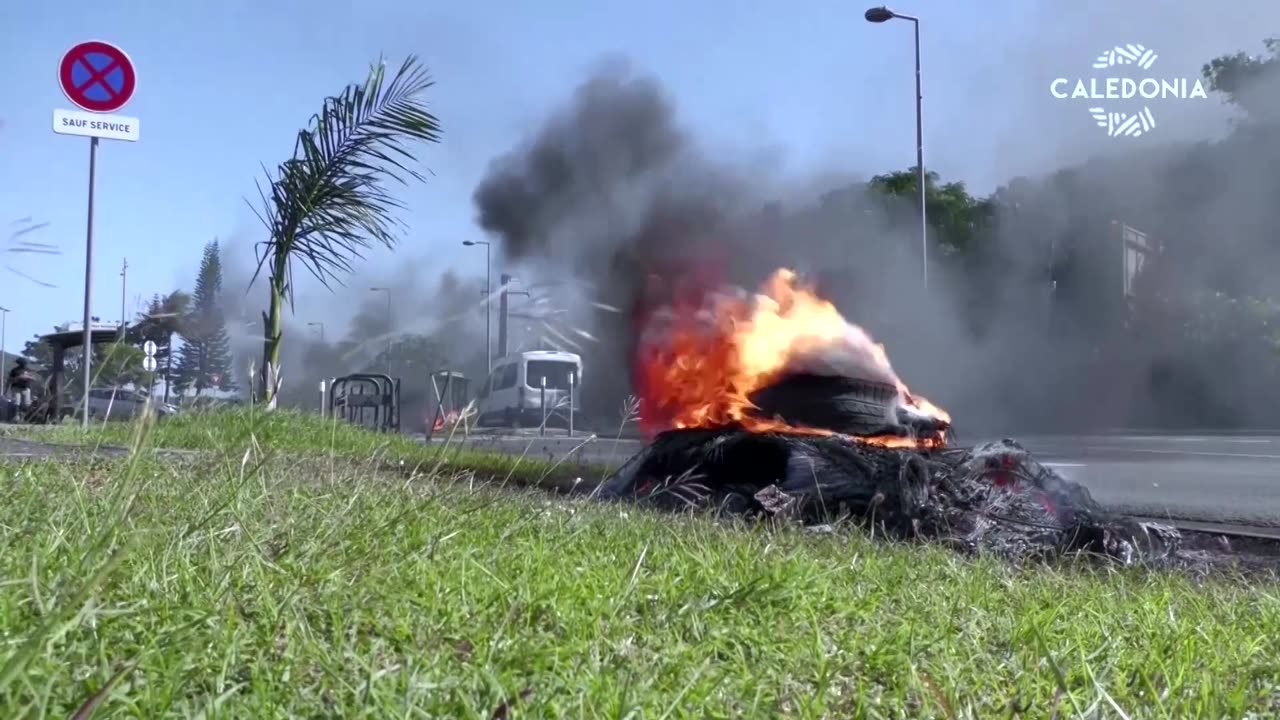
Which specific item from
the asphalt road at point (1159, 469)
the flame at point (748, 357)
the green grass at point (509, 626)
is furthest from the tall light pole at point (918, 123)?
the green grass at point (509, 626)

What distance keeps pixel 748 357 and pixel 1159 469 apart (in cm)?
780

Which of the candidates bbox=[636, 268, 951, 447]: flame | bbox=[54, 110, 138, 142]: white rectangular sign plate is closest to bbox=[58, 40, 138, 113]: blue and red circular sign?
bbox=[54, 110, 138, 142]: white rectangular sign plate

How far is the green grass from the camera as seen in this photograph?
1.93m

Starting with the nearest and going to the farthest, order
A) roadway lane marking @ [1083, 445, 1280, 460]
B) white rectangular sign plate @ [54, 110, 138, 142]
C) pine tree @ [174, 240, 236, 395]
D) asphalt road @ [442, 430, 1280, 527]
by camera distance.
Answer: pine tree @ [174, 240, 236, 395], white rectangular sign plate @ [54, 110, 138, 142], asphalt road @ [442, 430, 1280, 527], roadway lane marking @ [1083, 445, 1280, 460]

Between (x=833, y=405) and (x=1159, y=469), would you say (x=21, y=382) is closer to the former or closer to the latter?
(x=833, y=405)

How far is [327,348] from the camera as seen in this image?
43.1ft

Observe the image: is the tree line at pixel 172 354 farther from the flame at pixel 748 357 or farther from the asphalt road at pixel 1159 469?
the flame at pixel 748 357

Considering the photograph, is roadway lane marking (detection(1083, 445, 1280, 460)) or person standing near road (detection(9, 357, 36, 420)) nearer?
person standing near road (detection(9, 357, 36, 420))

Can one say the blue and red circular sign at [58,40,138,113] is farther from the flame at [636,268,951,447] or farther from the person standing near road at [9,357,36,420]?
the person standing near road at [9,357,36,420]

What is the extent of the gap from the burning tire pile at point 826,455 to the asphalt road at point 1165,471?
0.66 metres

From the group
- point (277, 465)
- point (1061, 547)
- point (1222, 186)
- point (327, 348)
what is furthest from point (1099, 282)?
point (277, 465)

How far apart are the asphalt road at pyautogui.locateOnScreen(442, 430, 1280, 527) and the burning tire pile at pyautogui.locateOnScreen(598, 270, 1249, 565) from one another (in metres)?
0.66

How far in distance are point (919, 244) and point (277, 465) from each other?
20.5 meters

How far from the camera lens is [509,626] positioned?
2.40 m
